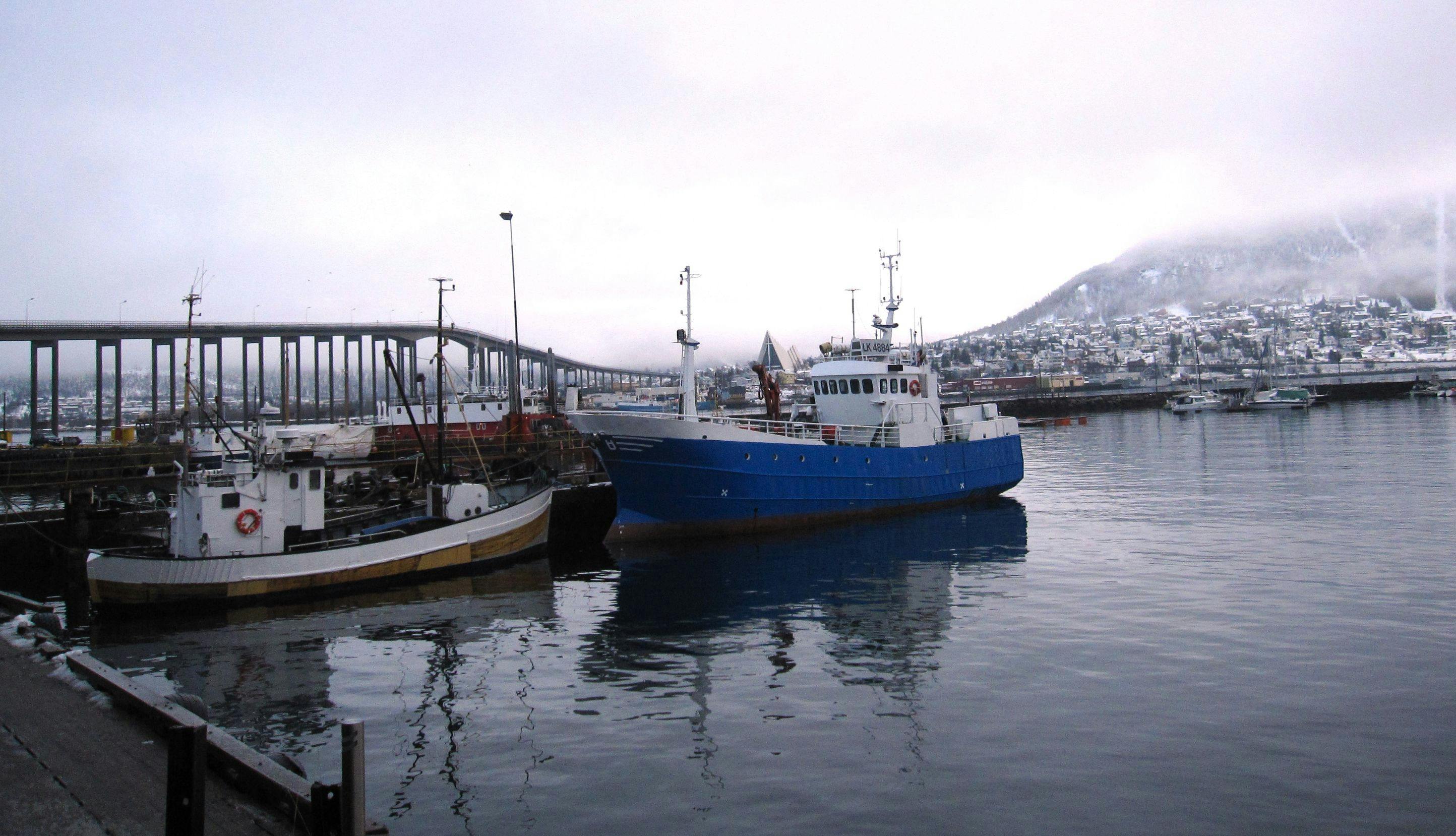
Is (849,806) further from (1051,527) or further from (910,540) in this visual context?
(1051,527)

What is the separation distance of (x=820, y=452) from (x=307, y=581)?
52.9 feet

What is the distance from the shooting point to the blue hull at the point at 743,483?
2656cm

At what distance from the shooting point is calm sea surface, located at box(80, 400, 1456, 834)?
919cm

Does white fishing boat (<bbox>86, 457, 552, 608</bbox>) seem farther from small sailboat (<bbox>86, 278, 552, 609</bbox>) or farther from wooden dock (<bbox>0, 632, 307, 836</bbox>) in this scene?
A: wooden dock (<bbox>0, 632, 307, 836</bbox>)

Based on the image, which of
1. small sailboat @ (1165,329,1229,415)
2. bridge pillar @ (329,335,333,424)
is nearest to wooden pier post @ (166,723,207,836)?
bridge pillar @ (329,335,333,424)

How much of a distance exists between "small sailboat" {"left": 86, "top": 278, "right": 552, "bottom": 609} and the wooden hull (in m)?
0.02

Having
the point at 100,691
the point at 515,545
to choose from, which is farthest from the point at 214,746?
the point at 515,545

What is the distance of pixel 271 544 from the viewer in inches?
802

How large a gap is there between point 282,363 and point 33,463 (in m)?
36.1

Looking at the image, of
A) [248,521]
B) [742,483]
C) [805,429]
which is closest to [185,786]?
[248,521]

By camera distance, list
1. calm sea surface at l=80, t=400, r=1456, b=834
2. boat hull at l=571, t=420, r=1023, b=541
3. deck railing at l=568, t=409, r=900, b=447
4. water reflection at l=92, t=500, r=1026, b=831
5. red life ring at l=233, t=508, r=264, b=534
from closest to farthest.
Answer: calm sea surface at l=80, t=400, r=1456, b=834 < water reflection at l=92, t=500, r=1026, b=831 < red life ring at l=233, t=508, r=264, b=534 < deck railing at l=568, t=409, r=900, b=447 < boat hull at l=571, t=420, r=1023, b=541

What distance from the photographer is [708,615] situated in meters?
18.0

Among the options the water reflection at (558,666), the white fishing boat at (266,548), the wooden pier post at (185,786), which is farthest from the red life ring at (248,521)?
the wooden pier post at (185,786)

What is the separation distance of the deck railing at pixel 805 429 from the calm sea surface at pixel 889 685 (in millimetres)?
4064
